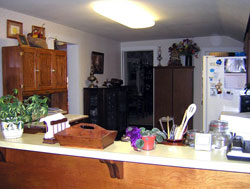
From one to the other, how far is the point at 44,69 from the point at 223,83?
8.81ft

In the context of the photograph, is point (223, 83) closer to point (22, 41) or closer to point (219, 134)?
point (219, 134)

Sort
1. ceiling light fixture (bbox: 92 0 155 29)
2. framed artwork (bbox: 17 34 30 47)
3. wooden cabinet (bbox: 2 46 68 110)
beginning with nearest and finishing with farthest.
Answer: ceiling light fixture (bbox: 92 0 155 29)
wooden cabinet (bbox: 2 46 68 110)
framed artwork (bbox: 17 34 30 47)

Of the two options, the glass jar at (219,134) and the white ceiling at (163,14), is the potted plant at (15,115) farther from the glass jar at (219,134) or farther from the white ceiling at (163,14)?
the white ceiling at (163,14)

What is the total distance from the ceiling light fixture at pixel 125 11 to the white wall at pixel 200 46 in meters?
2.75

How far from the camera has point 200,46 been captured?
252 inches

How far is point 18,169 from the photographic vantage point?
2129 millimetres

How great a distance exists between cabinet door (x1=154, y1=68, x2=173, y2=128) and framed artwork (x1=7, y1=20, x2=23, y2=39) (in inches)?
136

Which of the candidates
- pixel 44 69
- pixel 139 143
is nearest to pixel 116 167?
pixel 139 143

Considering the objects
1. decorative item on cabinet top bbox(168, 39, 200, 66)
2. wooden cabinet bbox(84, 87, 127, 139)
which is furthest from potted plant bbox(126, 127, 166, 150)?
decorative item on cabinet top bbox(168, 39, 200, 66)

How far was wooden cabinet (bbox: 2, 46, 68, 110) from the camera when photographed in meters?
3.42

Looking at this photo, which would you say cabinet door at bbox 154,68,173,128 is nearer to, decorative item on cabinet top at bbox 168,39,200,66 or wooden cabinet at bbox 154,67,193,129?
wooden cabinet at bbox 154,67,193,129

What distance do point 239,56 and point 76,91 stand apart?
10.1 feet

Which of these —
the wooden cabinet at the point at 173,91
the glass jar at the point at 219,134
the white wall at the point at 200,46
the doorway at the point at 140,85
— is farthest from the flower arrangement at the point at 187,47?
the glass jar at the point at 219,134

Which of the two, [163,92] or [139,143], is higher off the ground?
[163,92]
